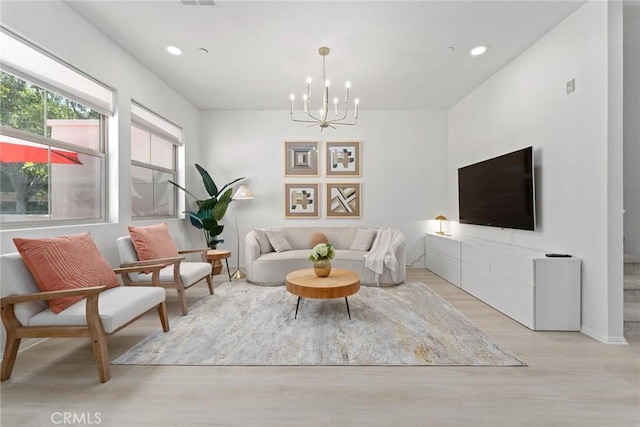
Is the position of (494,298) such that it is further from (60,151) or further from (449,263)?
(60,151)

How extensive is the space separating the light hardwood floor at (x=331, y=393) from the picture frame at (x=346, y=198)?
3298mm

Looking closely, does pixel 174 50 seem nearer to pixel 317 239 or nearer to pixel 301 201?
pixel 301 201

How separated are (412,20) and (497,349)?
9.78 ft

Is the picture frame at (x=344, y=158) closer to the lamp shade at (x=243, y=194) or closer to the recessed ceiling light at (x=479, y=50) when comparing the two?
the lamp shade at (x=243, y=194)

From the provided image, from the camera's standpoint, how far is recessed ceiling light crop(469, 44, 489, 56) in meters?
3.03

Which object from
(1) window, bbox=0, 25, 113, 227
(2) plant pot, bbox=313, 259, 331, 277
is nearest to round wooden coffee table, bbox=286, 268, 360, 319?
(2) plant pot, bbox=313, 259, 331, 277

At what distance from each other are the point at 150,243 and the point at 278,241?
1944 mm

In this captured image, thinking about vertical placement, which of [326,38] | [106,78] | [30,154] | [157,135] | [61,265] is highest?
[326,38]

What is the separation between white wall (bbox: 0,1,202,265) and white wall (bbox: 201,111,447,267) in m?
1.07

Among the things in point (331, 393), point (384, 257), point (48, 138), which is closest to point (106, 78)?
point (48, 138)

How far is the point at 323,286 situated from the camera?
258 centimetres

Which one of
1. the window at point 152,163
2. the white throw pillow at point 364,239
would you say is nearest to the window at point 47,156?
the window at point 152,163

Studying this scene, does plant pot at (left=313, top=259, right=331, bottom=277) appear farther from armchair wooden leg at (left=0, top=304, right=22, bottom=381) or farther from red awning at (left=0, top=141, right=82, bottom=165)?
red awning at (left=0, top=141, right=82, bottom=165)

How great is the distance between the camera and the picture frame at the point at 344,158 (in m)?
5.01
